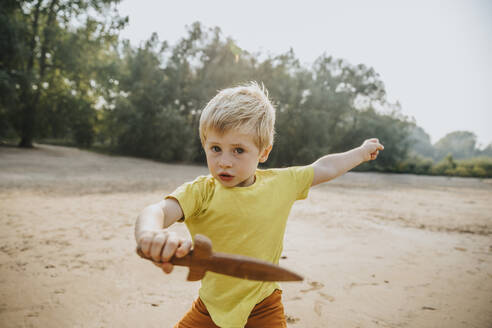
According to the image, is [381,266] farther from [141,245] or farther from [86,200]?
[86,200]

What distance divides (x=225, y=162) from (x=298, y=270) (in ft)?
7.96

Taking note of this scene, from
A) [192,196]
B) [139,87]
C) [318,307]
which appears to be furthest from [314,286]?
[139,87]

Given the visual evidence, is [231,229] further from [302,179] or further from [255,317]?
[302,179]

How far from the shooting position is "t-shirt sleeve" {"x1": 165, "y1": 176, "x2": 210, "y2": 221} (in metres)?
1.51

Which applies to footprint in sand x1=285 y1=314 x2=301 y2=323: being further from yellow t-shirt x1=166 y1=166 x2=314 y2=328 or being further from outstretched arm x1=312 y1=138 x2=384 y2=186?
outstretched arm x1=312 y1=138 x2=384 y2=186

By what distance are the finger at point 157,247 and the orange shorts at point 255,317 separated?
94cm

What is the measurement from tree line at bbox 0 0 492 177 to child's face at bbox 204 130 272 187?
677 inches

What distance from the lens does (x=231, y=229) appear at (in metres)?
1.61

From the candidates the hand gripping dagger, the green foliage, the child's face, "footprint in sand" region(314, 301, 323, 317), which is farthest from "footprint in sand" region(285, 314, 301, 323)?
the green foliage

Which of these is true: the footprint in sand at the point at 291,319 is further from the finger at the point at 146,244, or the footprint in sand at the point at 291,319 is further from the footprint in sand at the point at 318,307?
the finger at the point at 146,244

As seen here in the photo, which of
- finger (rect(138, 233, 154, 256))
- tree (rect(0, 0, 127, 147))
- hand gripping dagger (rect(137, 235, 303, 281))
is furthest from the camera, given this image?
tree (rect(0, 0, 127, 147))

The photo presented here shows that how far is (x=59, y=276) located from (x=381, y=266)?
3.80 m

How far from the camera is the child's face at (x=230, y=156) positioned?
1.64 meters

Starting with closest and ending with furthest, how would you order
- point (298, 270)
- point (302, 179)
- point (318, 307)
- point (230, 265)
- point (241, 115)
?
point (230, 265)
point (241, 115)
point (302, 179)
point (318, 307)
point (298, 270)
